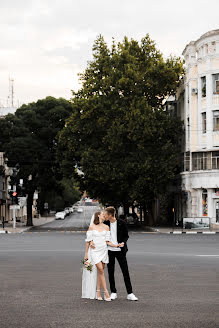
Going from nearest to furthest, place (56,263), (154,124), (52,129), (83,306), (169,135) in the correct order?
1. (83,306)
2. (56,263)
3. (154,124)
4. (169,135)
5. (52,129)

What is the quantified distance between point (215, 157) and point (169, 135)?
4.48 m

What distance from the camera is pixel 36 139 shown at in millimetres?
62969

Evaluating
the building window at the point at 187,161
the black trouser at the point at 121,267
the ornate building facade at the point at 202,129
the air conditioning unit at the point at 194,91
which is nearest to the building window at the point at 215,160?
the ornate building facade at the point at 202,129

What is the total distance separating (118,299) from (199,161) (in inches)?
1666

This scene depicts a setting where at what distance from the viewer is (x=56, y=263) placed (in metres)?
19.3


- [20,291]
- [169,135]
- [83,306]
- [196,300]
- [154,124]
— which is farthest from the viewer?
[169,135]

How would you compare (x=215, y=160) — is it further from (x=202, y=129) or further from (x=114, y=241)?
(x=114, y=241)

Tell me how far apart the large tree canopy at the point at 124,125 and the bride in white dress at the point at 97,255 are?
37710 mm

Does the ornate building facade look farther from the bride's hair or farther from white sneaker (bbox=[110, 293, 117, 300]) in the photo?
the bride's hair

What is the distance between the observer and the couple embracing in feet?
37.1

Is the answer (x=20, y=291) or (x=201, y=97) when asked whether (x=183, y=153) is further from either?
(x=20, y=291)

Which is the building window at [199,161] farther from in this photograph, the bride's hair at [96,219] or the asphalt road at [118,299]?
the bride's hair at [96,219]

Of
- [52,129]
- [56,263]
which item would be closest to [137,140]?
[52,129]

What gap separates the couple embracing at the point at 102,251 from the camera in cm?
1132
